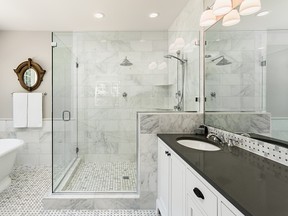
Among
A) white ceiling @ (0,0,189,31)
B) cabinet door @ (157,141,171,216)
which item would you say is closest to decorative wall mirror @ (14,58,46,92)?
white ceiling @ (0,0,189,31)

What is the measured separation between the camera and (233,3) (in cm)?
171

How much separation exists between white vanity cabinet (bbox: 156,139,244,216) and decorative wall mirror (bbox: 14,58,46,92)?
2.80 meters

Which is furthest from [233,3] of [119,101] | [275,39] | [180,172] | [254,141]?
[119,101]

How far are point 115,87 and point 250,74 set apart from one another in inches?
85.0

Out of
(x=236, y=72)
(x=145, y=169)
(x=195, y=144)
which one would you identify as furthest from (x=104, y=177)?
(x=236, y=72)

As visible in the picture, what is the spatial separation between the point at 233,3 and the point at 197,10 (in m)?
0.78

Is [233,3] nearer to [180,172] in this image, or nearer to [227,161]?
[227,161]

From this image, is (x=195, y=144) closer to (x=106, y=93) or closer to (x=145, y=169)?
(x=145, y=169)

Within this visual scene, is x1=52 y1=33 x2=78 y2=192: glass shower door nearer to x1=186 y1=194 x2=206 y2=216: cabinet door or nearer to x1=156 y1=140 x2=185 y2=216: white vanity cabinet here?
x1=156 y1=140 x2=185 y2=216: white vanity cabinet

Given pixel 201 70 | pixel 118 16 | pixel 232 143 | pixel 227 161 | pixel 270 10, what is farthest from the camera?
pixel 118 16

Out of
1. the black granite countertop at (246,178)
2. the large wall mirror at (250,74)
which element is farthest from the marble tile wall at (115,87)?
the black granite countertop at (246,178)

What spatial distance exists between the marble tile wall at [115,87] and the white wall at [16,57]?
75 cm

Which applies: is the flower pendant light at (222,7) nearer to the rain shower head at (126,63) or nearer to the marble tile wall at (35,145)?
the rain shower head at (126,63)

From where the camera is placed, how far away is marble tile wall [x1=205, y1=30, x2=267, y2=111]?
1.45 meters
